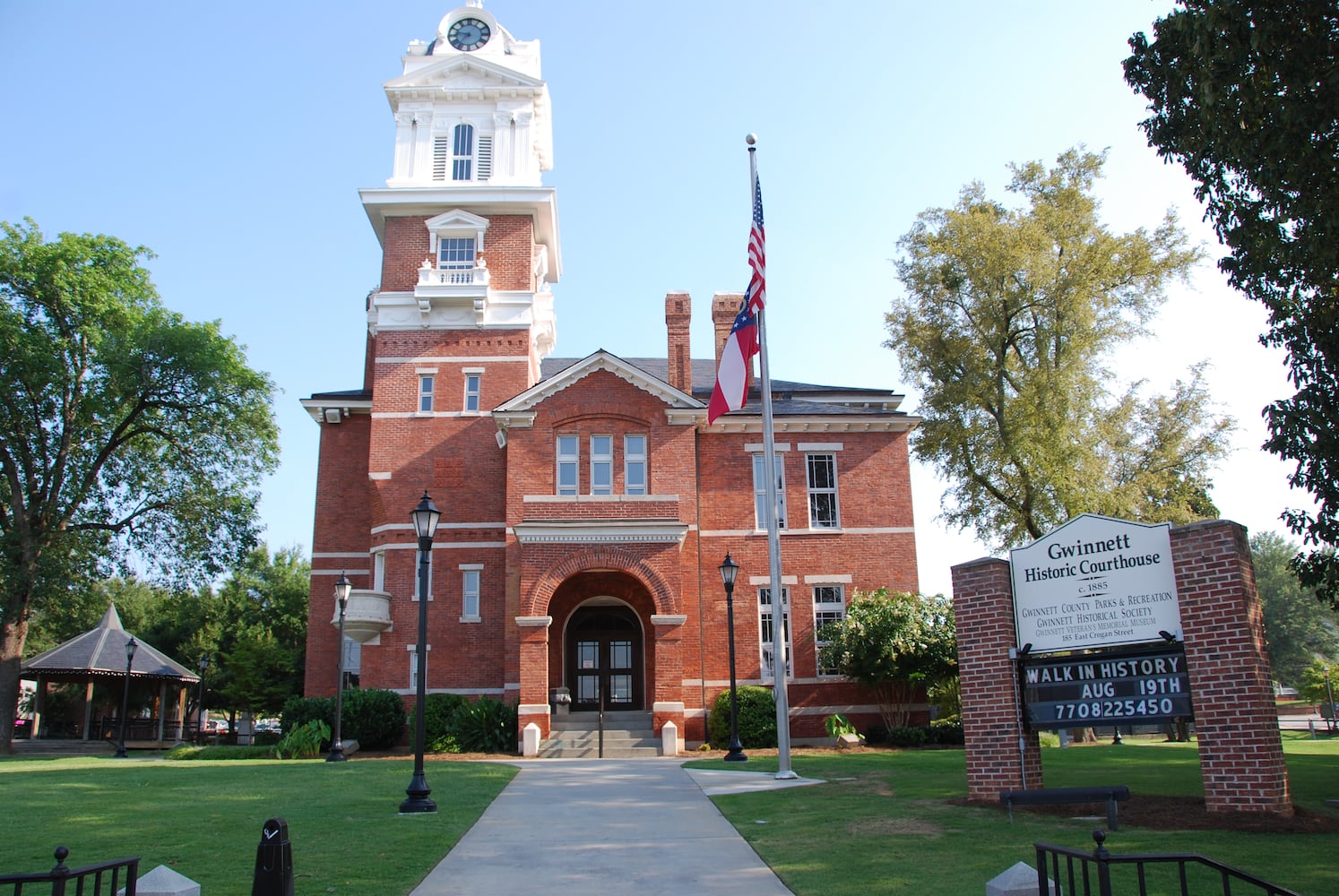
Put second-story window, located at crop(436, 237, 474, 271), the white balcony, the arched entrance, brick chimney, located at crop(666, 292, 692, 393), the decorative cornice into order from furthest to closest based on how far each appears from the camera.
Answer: second-story window, located at crop(436, 237, 474, 271)
brick chimney, located at crop(666, 292, 692, 393)
the arched entrance
the white balcony
the decorative cornice

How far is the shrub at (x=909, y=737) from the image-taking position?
26.0m

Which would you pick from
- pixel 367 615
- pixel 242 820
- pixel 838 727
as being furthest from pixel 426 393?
pixel 242 820

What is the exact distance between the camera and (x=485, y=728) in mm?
25516

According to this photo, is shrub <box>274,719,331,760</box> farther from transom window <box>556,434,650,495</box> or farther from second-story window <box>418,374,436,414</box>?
second-story window <box>418,374,436,414</box>

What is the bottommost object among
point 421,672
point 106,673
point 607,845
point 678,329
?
point 607,845

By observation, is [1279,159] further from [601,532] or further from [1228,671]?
[601,532]

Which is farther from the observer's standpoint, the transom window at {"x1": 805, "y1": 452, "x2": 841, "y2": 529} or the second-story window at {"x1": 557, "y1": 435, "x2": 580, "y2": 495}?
the transom window at {"x1": 805, "y1": 452, "x2": 841, "y2": 529}

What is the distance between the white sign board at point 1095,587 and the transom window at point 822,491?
17.1 meters

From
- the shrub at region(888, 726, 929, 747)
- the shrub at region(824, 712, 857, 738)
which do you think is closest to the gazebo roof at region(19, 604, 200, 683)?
the shrub at region(824, 712, 857, 738)

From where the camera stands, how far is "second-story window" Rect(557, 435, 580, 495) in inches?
1096

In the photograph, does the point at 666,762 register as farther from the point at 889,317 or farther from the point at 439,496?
the point at 889,317

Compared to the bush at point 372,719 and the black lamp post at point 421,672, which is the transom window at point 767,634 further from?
the black lamp post at point 421,672

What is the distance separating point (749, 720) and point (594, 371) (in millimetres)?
10832

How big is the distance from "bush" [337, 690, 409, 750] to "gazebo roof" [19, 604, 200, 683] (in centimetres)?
1532
